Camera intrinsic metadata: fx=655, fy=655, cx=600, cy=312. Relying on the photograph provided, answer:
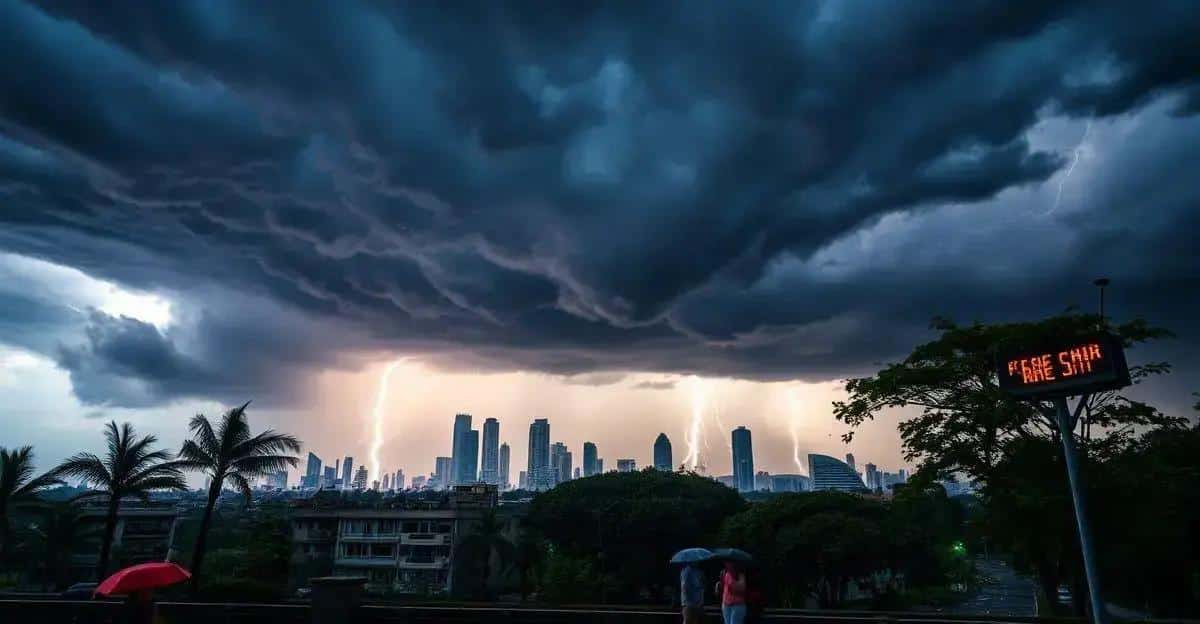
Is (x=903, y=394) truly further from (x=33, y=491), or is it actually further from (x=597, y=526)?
Result: (x=597, y=526)

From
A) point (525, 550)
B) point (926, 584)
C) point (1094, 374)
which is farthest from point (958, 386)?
point (926, 584)

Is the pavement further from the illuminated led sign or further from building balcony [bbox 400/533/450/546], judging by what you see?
building balcony [bbox 400/533/450/546]

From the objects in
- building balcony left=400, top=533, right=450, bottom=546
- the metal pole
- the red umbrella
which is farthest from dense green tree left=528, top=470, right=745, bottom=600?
the red umbrella

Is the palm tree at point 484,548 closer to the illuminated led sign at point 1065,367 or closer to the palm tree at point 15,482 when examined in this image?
the palm tree at point 15,482

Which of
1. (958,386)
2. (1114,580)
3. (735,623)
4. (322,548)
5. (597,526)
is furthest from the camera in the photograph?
(322,548)

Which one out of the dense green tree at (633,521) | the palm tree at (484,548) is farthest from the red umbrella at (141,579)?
the dense green tree at (633,521)
